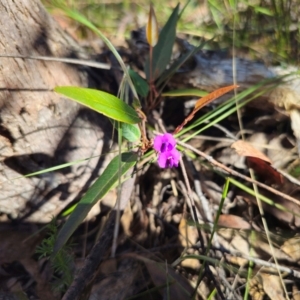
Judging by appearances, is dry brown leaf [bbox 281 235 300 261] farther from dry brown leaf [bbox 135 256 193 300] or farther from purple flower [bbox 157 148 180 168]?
purple flower [bbox 157 148 180 168]

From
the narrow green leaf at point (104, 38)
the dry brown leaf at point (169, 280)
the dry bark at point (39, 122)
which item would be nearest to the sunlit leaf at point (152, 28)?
the narrow green leaf at point (104, 38)

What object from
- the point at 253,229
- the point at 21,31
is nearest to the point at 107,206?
the point at 253,229

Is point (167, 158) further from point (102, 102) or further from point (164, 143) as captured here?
point (102, 102)

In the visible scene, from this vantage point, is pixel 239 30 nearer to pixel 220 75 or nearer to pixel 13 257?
pixel 220 75

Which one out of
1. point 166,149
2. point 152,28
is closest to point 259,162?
point 166,149

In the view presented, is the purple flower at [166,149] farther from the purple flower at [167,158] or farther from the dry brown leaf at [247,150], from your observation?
the dry brown leaf at [247,150]

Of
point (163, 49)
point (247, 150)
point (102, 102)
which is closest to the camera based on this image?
point (102, 102)

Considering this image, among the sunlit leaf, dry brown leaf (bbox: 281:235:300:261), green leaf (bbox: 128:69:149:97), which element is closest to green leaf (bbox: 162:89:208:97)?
green leaf (bbox: 128:69:149:97)
